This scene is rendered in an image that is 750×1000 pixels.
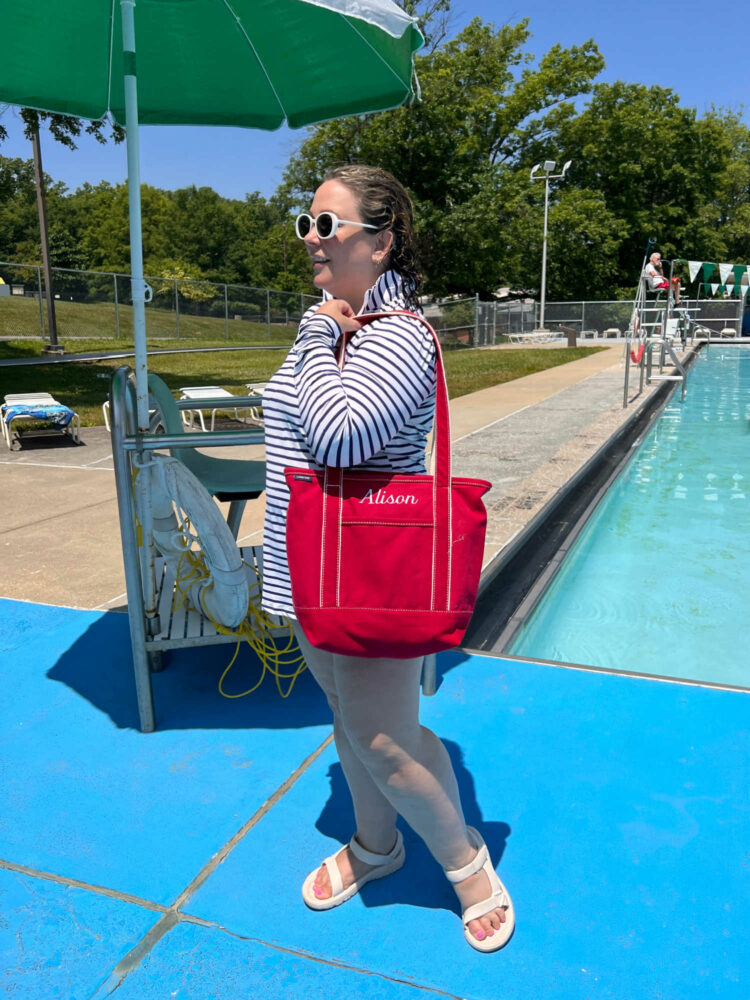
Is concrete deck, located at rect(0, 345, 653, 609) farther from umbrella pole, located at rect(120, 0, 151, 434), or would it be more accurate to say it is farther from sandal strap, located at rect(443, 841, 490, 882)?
sandal strap, located at rect(443, 841, 490, 882)

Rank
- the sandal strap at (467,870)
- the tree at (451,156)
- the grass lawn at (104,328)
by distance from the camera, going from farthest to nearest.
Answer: the tree at (451,156)
the grass lawn at (104,328)
the sandal strap at (467,870)

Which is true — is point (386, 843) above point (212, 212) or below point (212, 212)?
below

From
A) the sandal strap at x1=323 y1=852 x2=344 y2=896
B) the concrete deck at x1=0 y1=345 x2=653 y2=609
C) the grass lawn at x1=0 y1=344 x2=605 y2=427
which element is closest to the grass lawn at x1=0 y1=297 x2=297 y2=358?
the grass lawn at x1=0 y1=344 x2=605 y2=427

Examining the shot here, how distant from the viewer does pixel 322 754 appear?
2.82m

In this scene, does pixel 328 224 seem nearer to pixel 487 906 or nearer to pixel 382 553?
pixel 382 553

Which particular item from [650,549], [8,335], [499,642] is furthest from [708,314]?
[499,642]

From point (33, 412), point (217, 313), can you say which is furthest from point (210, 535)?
point (217, 313)

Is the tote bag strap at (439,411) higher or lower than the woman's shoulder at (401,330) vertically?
lower

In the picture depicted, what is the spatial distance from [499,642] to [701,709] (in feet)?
3.24

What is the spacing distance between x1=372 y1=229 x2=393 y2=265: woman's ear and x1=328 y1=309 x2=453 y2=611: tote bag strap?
0.19 meters

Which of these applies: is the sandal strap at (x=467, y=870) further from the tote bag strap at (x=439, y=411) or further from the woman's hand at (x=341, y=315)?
the woman's hand at (x=341, y=315)

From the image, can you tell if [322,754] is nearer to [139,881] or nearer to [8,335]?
[139,881]

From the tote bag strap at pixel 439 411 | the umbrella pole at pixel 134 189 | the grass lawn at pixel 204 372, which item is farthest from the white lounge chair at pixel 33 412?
the tote bag strap at pixel 439 411

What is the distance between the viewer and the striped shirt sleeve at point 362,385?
161 cm
